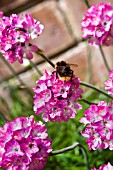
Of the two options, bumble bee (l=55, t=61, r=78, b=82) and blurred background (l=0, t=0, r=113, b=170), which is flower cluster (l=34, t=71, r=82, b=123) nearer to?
bumble bee (l=55, t=61, r=78, b=82)

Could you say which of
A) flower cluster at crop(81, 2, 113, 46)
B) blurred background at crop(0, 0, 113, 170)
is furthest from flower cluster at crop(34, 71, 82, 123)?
blurred background at crop(0, 0, 113, 170)

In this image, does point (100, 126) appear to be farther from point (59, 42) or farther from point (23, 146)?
point (59, 42)

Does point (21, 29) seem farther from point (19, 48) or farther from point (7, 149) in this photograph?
point (7, 149)

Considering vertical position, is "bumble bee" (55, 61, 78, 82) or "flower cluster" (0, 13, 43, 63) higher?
"flower cluster" (0, 13, 43, 63)

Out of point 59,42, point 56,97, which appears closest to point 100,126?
point 56,97

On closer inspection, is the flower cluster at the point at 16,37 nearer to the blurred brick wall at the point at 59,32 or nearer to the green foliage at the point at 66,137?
the green foliage at the point at 66,137

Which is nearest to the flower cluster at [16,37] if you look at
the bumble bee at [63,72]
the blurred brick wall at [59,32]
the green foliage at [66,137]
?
the bumble bee at [63,72]

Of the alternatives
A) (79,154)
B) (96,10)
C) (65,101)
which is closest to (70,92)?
(65,101)
